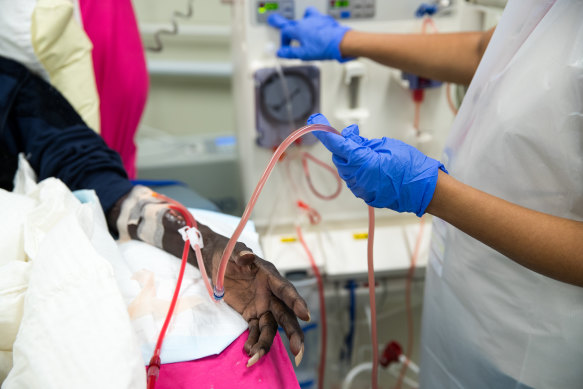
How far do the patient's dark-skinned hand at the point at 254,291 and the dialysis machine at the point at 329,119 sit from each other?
45 centimetres

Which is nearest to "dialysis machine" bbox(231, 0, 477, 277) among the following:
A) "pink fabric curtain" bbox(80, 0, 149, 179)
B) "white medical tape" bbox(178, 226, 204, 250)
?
"pink fabric curtain" bbox(80, 0, 149, 179)

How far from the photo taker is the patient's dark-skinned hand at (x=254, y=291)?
2.40 ft

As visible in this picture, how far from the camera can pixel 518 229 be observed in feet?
2.42

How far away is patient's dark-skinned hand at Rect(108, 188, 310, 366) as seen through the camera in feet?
2.40

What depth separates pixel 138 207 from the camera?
40.6 inches

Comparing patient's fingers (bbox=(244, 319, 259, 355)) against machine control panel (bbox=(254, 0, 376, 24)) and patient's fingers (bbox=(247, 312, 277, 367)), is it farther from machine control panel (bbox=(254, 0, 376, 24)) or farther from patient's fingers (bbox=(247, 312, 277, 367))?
machine control panel (bbox=(254, 0, 376, 24))

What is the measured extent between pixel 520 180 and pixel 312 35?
A: 62 centimetres

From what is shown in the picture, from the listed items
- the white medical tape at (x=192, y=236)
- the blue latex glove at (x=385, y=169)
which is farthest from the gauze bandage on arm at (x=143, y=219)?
the blue latex glove at (x=385, y=169)

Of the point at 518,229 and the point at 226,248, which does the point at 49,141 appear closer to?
the point at 226,248

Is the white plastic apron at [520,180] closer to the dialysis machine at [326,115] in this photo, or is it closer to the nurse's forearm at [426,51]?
the nurse's forearm at [426,51]

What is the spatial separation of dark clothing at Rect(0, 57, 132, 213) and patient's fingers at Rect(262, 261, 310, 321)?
46 cm

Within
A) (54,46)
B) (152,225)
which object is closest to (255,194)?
(152,225)

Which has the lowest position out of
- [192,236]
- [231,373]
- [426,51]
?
[231,373]

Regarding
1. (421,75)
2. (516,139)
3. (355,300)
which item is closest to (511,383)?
(516,139)
